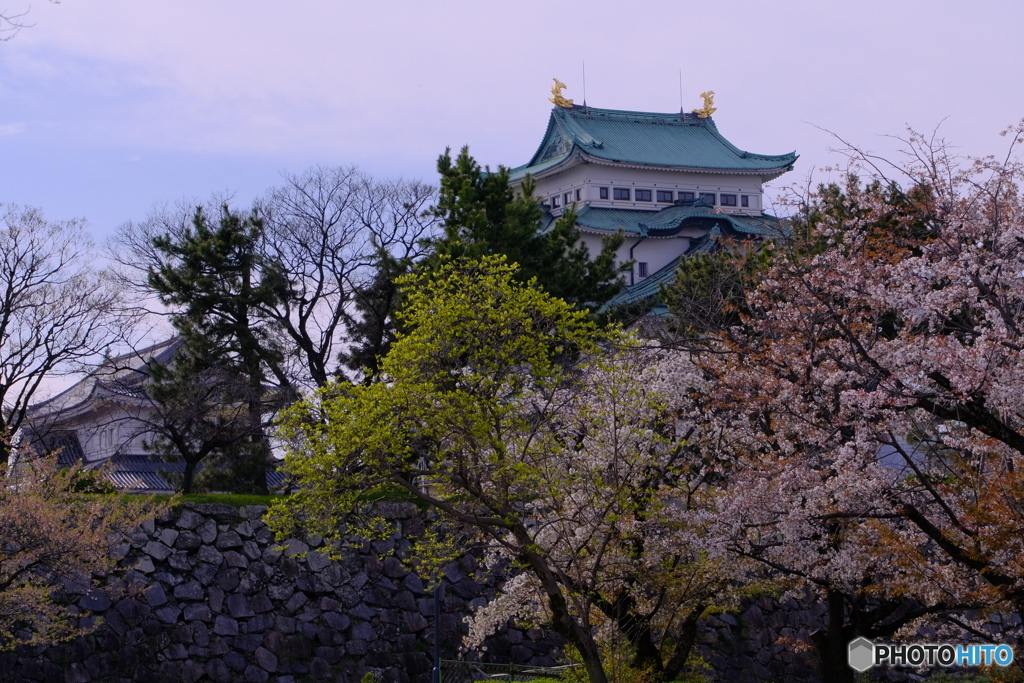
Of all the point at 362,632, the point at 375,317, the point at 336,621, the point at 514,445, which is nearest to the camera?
the point at 514,445

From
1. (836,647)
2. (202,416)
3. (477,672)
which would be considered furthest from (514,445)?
(202,416)

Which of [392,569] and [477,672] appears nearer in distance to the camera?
[477,672]

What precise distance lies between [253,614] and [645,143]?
2950 cm

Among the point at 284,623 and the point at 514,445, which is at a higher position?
the point at 514,445

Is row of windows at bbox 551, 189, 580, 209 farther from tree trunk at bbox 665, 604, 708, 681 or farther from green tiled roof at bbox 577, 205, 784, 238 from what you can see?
tree trunk at bbox 665, 604, 708, 681

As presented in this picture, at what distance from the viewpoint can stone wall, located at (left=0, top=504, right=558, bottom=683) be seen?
18000 mm

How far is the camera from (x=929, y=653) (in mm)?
13086

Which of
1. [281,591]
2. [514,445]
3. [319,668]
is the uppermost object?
[514,445]

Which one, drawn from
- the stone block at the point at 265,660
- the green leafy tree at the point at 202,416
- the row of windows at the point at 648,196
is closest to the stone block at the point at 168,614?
the stone block at the point at 265,660

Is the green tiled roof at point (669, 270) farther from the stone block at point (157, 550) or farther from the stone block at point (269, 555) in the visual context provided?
the stone block at point (157, 550)

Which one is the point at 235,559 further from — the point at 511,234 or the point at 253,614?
the point at 511,234

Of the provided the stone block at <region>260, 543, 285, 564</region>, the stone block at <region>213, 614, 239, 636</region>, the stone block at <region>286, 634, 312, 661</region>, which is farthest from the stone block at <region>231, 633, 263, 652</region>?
the stone block at <region>260, 543, 285, 564</region>

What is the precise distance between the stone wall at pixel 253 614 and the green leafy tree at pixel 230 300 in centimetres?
A: 410

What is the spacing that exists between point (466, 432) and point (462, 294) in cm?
168
